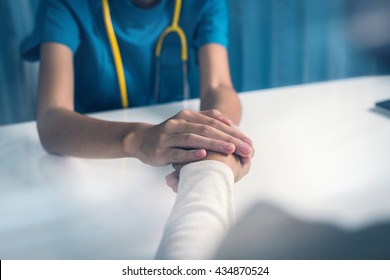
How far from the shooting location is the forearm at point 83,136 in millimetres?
577

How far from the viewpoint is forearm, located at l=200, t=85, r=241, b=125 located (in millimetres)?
664

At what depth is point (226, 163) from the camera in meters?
0.50

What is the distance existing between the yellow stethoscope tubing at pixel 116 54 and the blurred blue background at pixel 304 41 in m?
0.43

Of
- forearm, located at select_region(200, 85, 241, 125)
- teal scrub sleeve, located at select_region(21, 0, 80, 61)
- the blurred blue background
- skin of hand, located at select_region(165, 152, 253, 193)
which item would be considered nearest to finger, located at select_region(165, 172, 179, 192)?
skin of hand, located at select_region(165, 152, 253, 193)

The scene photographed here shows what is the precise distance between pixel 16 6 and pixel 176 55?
15.3 inches

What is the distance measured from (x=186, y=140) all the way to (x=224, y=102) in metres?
0.20

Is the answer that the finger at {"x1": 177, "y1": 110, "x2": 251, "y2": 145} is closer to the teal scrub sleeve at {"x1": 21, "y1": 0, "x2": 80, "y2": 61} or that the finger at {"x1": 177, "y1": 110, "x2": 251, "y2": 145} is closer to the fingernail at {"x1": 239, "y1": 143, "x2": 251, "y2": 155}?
the fingernail at {"x1": 239, "y1": 143, "x2": 251, "y2": 155}

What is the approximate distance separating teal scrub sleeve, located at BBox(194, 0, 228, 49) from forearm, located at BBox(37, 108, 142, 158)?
317 millimetres

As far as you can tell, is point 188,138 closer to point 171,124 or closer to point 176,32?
point 171,124

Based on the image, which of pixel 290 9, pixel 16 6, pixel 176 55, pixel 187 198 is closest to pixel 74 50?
pixel 176 55

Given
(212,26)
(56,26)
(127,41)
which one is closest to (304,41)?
(212,26)

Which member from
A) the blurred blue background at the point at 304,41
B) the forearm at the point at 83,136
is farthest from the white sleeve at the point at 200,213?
the blurred blue background at the point at 304,41

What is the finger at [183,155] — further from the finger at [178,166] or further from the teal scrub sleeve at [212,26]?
the teal scrub sleeve at [212,26]

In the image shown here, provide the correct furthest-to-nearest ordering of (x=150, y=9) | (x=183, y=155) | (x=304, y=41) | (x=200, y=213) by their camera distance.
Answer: (x=304, y=41), (x=150, y=9), (x=183, y=155), (x=200, y=213)
